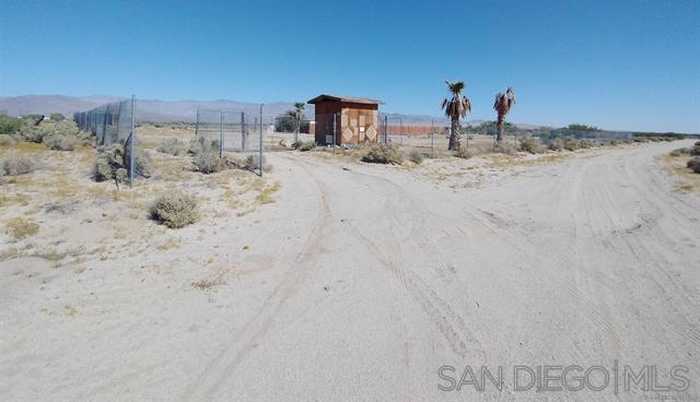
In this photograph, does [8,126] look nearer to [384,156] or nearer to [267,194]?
[384,156]

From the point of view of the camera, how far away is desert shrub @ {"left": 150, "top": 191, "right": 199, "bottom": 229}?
28.3ft

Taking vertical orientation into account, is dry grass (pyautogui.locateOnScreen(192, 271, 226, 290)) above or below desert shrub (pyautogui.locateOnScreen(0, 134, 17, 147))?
below

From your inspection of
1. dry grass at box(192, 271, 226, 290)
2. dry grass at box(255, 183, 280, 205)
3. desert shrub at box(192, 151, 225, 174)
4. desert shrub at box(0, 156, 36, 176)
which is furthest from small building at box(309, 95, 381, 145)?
dry grass at box(192, 271, 226, 290)

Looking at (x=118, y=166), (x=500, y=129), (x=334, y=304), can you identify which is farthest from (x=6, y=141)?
(x=500, y=129)

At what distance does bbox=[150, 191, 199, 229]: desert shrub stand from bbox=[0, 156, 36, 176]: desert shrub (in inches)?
312

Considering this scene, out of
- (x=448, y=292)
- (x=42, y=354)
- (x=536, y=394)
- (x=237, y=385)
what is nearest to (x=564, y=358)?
(x=536, y=394)

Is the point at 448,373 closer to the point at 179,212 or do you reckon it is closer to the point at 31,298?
the point at 31,298

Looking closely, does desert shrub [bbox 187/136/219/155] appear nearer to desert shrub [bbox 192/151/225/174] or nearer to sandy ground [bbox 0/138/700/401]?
desert shrub [bbox 192/151/225/174]

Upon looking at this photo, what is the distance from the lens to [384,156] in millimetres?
22781

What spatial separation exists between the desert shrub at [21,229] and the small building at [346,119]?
23.7m

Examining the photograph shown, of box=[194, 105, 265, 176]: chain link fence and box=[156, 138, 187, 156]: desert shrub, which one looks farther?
box=[156, 138, 187, 156]: desert shrub

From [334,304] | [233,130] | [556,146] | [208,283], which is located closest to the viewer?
[334,304]

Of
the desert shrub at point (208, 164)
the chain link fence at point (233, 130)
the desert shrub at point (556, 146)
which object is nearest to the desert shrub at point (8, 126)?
the chain link fence at point (233, 130)

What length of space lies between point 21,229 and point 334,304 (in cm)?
627
